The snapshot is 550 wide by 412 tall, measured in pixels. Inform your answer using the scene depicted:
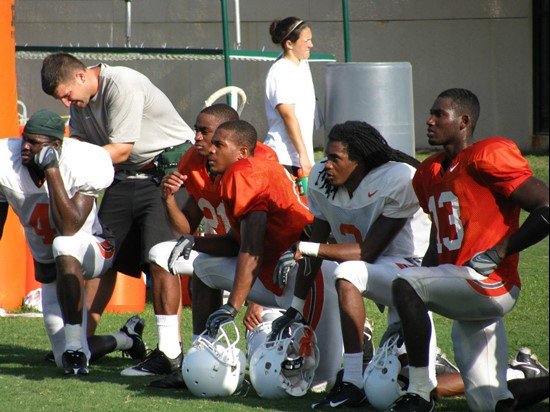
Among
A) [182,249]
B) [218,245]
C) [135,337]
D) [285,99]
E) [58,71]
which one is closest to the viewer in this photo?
[182,249]

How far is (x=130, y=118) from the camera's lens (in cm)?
642

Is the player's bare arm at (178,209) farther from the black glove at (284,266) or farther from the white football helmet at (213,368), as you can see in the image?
the black glove at (284,266)

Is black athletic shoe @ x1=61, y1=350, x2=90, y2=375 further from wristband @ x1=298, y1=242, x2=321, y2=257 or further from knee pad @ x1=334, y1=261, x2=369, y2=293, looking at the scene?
knee pad @ x1=334, y1=261, x2=369, y2=293

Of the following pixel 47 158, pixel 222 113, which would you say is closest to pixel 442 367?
pixel 222 113

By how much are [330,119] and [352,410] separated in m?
3.57

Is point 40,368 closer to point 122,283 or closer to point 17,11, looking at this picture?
point 122,283

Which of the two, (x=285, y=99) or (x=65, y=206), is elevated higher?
(x=285, y=99)

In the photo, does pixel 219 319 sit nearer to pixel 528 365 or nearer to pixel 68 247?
pixel 68 247

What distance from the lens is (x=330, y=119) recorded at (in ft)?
26.5

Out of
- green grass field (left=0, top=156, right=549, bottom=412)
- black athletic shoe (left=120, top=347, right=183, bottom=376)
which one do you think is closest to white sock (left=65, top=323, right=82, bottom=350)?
green grass field (left=0, top=156, right=549, bottom=412)

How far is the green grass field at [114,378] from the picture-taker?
5062 mm

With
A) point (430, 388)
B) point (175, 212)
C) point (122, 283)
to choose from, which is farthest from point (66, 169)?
point (430, 388)

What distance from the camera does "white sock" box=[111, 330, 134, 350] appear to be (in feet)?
20.7

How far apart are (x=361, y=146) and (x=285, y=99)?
220 cm
